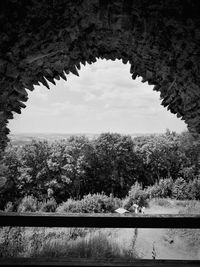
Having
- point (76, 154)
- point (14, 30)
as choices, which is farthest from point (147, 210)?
point (14, 30)

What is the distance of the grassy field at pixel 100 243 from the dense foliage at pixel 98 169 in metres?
4.87

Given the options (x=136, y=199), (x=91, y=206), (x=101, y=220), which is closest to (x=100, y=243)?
(x=91, y=206)

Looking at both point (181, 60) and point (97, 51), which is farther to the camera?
point (97, 51)

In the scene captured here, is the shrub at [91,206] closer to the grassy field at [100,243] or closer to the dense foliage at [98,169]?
the dense foliage at [98,169]

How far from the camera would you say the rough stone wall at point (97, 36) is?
236 centimetres

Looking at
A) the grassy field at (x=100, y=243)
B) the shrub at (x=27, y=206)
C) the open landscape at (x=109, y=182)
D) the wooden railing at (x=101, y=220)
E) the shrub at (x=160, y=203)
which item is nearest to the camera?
the wooden railing at (x=101, y=220)

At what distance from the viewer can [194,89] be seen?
2.48m

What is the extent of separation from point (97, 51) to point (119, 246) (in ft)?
28.5

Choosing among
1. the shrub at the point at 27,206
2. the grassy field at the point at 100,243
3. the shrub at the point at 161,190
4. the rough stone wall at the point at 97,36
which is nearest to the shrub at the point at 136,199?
the shrub at the point at 161,190

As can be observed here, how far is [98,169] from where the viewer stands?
20547 millimetres

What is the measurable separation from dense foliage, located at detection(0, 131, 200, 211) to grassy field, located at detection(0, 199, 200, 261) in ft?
16.0

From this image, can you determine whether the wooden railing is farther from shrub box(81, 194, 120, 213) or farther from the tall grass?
shrub box(81, 194, 120, 213)

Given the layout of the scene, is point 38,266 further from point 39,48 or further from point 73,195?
point 73,195

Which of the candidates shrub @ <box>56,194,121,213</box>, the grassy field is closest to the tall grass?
the grassy field
